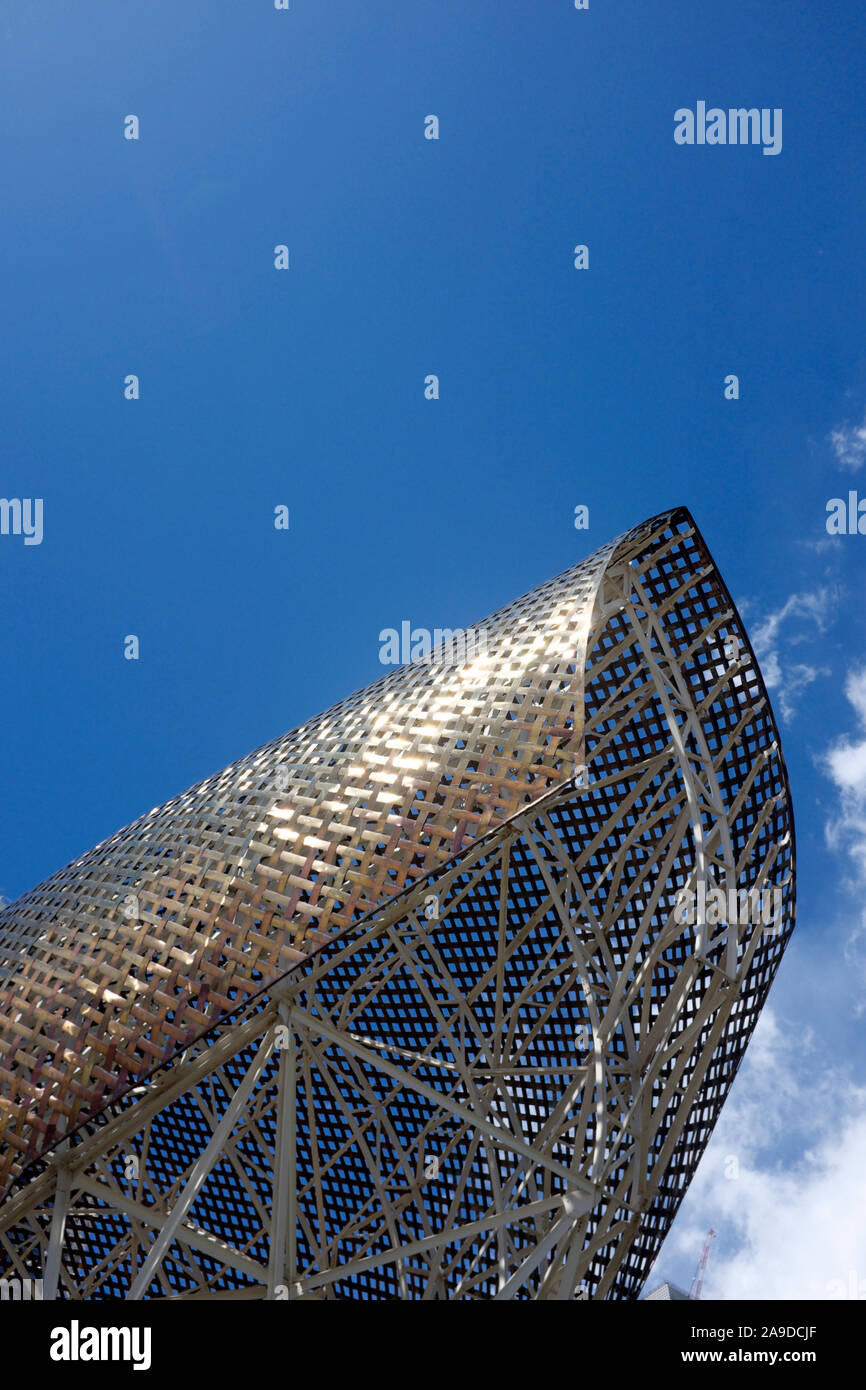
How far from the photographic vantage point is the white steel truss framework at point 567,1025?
8.73 meters

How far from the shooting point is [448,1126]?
11.5m

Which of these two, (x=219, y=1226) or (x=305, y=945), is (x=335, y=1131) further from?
(x=305, y=945)

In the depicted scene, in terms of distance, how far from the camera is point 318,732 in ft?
27.6

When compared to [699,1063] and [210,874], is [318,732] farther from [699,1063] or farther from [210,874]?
[699,1063]

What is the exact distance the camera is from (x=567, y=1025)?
35.7 feet

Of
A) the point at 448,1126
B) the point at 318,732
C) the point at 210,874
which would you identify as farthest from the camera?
the point at 448,1126

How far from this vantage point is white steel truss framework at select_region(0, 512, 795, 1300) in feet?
28.7
